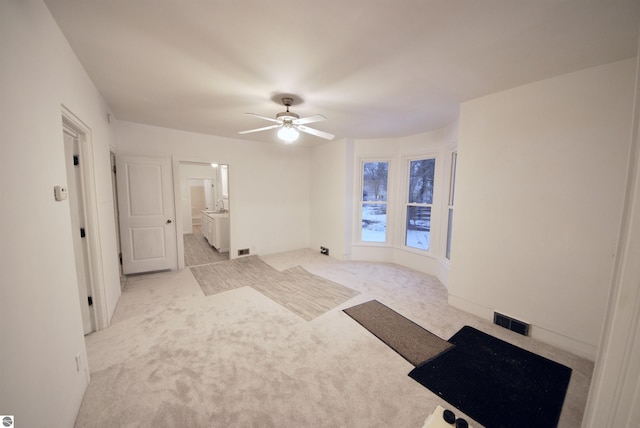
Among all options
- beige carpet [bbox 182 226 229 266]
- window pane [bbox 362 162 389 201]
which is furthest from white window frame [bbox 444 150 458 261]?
beige carpet [bbox 182 226 229 266]

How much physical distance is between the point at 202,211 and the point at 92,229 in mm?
4846

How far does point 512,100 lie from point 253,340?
3.59m

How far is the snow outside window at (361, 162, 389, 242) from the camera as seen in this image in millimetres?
4773

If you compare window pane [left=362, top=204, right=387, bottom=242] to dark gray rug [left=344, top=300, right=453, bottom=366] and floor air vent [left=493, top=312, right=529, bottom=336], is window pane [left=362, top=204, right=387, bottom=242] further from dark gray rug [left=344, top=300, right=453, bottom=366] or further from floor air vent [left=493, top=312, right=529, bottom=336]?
floor air vent [left=493, top=312, right=529, bottom=336]

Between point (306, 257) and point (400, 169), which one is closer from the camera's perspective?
point (400, 169)

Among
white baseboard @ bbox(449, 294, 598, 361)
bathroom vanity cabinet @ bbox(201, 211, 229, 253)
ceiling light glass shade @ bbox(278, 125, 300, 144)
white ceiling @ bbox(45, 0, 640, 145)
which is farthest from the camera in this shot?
bathroom vanity cabinet @ bbox(201, 211, 229, 253)

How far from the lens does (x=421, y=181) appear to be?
170 inches

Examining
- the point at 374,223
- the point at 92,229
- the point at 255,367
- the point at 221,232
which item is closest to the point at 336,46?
the point at 255,367

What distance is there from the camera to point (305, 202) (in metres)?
5.75

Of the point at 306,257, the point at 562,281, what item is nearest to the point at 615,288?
the point at 562,281

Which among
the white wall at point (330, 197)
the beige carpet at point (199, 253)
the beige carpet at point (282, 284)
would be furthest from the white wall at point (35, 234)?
the white wall at point (330, 197)

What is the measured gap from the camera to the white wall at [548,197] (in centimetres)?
197

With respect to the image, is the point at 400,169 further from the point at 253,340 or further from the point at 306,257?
the point at 253,340

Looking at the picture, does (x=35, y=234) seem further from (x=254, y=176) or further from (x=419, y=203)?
(x=419, y=203)
